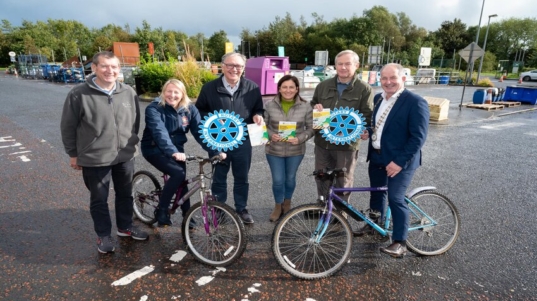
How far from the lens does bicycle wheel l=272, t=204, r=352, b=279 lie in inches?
118

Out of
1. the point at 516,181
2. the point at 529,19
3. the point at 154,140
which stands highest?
the point at 529,19

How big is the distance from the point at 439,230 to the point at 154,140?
3144 mm

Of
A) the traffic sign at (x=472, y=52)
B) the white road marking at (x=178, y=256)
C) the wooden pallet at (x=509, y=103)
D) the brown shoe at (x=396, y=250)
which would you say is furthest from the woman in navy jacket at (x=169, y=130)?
the wooden pallet at (x=509, y=103)

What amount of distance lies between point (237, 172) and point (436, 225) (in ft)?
7.29

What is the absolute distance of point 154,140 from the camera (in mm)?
3350

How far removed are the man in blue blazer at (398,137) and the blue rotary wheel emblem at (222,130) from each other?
1.39 m

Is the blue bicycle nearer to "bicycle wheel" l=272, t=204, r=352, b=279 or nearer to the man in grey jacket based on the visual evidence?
"bicycle wheel" l=272, t=204, r=352, b=279

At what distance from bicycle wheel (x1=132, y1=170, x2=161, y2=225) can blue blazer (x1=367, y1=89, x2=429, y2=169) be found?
8.47ft

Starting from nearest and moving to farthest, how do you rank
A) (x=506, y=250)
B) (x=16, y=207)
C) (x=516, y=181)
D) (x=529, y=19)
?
(x=506, y=250), (x=16, y=207), (x=516, y=181), (x=529, y=19)

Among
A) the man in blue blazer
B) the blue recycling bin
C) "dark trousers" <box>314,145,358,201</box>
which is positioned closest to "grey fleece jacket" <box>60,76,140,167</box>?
"dark trousers" <box>314,145,358,201</box>

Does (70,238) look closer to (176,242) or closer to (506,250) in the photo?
(176,242)

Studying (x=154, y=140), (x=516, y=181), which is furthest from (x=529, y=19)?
(x=154, y=140)

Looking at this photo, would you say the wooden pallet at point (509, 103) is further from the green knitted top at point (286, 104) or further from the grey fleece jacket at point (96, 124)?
the grey fleece jacket at point (96, 124)

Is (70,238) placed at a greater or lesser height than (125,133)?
lesser
